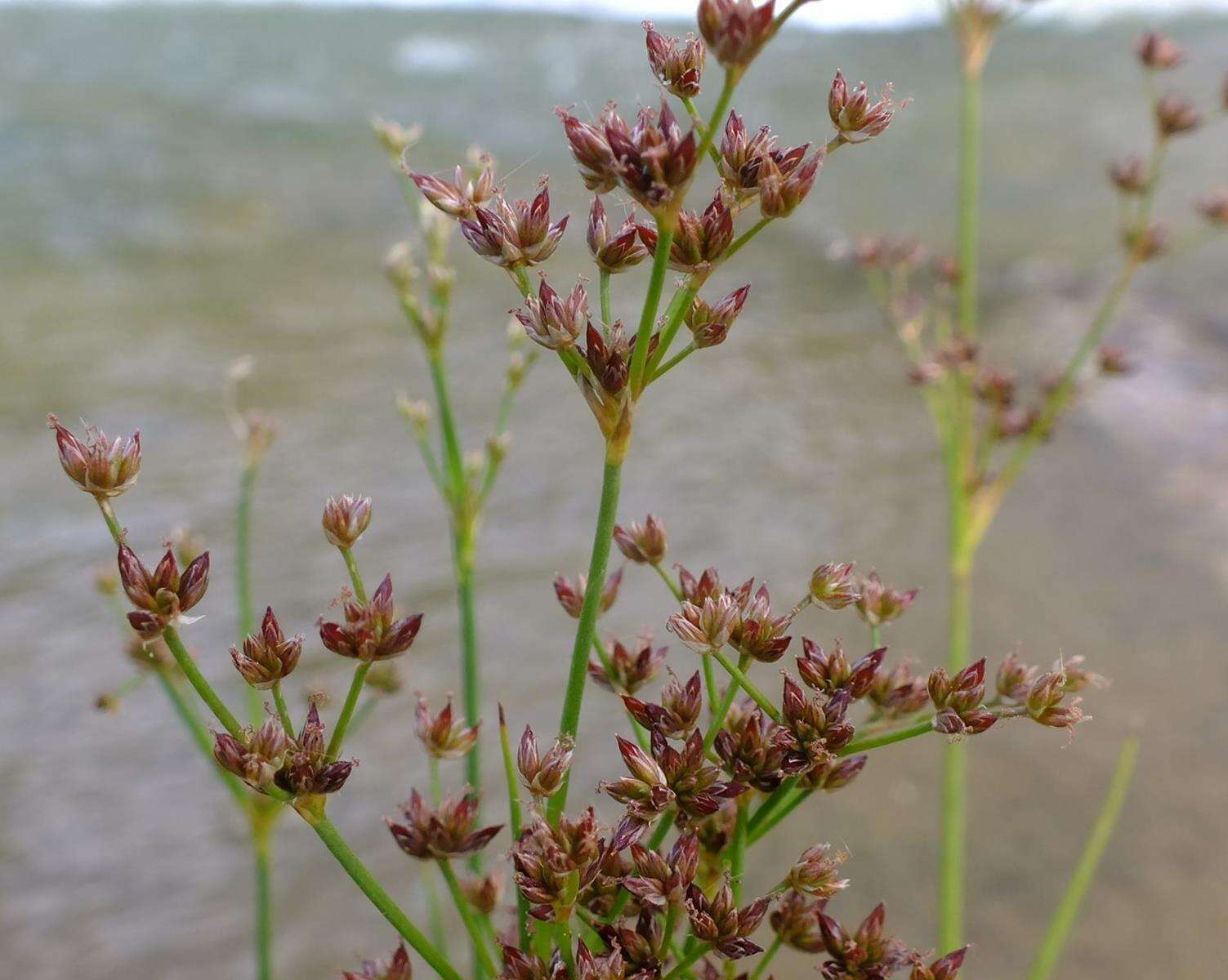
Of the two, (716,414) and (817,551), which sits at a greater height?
(716,414)

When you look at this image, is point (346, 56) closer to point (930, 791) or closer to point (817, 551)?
point (817, 551)

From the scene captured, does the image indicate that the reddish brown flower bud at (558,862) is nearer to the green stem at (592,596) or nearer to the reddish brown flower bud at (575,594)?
the green stem at (592,596)

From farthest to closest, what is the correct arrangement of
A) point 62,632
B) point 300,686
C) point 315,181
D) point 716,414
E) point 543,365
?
point 315,181
point 543,365
point 716,414
point 62,632
point 300,686

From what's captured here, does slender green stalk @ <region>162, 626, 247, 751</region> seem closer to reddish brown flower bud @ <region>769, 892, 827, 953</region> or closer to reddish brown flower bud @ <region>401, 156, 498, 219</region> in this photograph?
reddish brown flower bud @ <region>401, 156, 498, 219</region>

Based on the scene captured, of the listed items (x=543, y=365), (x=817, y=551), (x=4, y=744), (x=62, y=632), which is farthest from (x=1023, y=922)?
(x=543, y=365)

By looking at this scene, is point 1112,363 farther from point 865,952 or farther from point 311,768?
point 311,768

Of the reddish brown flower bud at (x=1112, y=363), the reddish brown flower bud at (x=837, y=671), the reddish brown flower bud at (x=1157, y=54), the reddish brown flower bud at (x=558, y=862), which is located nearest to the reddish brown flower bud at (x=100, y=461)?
the reddish brown flower bud at (x=558, y=862)
